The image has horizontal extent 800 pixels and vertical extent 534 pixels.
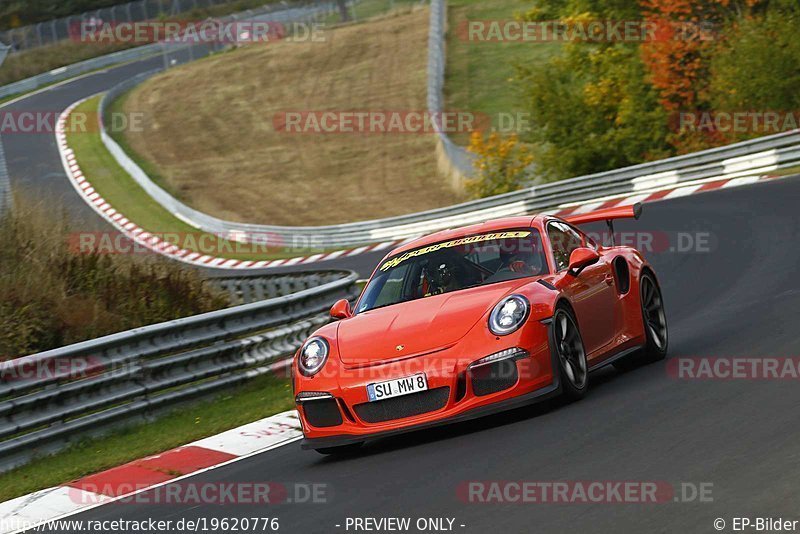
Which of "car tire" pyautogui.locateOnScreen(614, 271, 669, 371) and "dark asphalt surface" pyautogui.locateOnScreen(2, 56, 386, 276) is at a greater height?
"car tire" pyautogui.locateOnScreen(614, 271, 669, 371)

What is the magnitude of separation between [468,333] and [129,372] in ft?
11.7

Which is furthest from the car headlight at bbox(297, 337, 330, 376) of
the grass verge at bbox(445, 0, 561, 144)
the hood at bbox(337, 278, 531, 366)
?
the grass verge at bbox(445, 0, 561, 144)

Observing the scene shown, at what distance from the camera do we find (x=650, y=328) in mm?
9617

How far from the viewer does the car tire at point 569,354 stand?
779cm

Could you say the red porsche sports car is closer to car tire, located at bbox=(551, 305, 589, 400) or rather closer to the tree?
car tire, located at bbox=(551, 305, 589, 400)

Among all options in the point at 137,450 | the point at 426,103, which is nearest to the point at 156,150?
the point at 426,103

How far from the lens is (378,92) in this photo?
51.3 metres

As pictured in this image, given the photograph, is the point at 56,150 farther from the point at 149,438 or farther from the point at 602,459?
the point at 602,459

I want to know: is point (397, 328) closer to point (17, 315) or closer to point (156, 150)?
point (17, 315)

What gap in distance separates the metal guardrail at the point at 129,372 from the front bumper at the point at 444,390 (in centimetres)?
269

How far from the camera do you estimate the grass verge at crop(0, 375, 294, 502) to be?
341 inches

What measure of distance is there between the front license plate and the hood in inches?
6.2

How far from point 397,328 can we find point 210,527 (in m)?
2.07

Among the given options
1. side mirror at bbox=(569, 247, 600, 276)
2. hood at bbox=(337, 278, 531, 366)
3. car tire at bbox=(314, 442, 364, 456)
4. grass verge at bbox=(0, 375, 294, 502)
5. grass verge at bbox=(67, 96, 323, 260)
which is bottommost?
grass verge at bbox=(67, 96, 323, 260)
